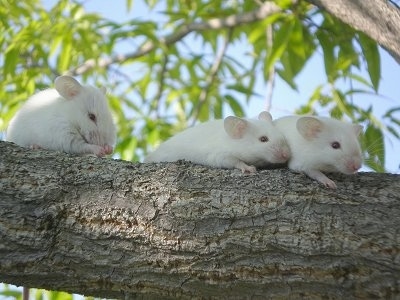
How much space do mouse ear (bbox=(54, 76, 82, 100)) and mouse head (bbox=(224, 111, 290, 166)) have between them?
3.31 ft

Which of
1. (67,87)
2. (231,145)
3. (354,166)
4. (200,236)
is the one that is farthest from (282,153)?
(67,87)

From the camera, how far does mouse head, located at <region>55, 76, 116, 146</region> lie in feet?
12.3

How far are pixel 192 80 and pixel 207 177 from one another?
127 inches

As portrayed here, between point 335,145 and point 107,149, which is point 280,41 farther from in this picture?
point 107,149

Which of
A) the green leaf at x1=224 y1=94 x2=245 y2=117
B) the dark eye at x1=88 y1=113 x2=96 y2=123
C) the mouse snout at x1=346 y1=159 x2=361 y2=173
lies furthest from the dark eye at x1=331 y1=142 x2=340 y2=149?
the green leaf at x1=224 y1=94 x2=245 y2=117

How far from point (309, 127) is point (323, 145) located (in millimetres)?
120

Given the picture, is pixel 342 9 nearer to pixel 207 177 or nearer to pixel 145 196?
pixel 207 177

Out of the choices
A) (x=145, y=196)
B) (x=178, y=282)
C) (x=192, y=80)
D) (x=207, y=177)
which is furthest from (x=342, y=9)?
(x=192, y=80)

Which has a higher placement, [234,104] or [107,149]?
[234,104]

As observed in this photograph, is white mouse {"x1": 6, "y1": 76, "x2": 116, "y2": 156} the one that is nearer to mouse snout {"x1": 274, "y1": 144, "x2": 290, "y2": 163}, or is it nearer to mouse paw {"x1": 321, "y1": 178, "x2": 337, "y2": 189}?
mouse snout {"x1": 274, "y1": 144, "x2": 290, "y2": 163}

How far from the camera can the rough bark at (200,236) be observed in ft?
7.97

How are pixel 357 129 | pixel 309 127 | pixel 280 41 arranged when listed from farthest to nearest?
1. pixel 280 41
2. pixel 357 129
3. pixel 309 127

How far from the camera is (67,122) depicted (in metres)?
3.70

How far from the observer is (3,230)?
8.42ft
